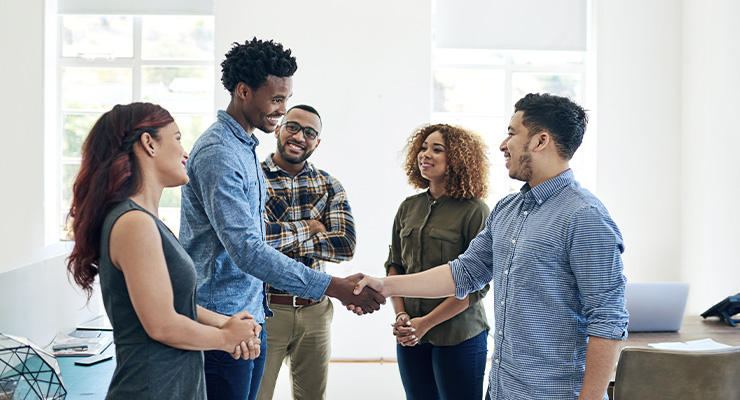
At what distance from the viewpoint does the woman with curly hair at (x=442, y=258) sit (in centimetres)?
236

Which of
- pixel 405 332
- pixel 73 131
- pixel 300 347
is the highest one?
pixel 73 131

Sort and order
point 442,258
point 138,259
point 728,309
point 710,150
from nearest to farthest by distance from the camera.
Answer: point 138,259
point 442,258
point 728,309
point 710,150

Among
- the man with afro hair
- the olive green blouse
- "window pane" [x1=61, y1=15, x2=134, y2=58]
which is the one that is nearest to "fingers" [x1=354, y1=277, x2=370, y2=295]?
the man with afro hair

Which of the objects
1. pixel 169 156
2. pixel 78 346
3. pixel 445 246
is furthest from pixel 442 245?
pixel 78 346

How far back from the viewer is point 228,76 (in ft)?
6.48

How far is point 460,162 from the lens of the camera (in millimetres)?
2584

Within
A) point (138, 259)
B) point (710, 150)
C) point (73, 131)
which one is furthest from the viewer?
point (73, 131)

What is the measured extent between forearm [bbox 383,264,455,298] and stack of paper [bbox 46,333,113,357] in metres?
1.36

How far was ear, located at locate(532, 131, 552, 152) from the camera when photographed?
1685mm

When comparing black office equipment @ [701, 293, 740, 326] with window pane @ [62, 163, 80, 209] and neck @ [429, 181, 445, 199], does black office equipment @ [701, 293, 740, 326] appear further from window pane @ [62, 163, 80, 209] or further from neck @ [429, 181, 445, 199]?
window pane @ [62, 163, 80, 209]

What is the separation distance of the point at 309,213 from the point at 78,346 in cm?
118

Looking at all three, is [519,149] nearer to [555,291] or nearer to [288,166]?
[555,291]

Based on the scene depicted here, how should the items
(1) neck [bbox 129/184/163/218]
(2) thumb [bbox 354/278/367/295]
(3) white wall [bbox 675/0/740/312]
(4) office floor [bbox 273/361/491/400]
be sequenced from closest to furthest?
1. (1) neck [bbox 129/184/163/218]
2. (2) thumb [bbox 354/278/367/295]
3. (4) office floor [bbox 273/361/491/400]
4. (3) white wall [bbox 675/0/740/312]

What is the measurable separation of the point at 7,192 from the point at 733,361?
5.46 m
